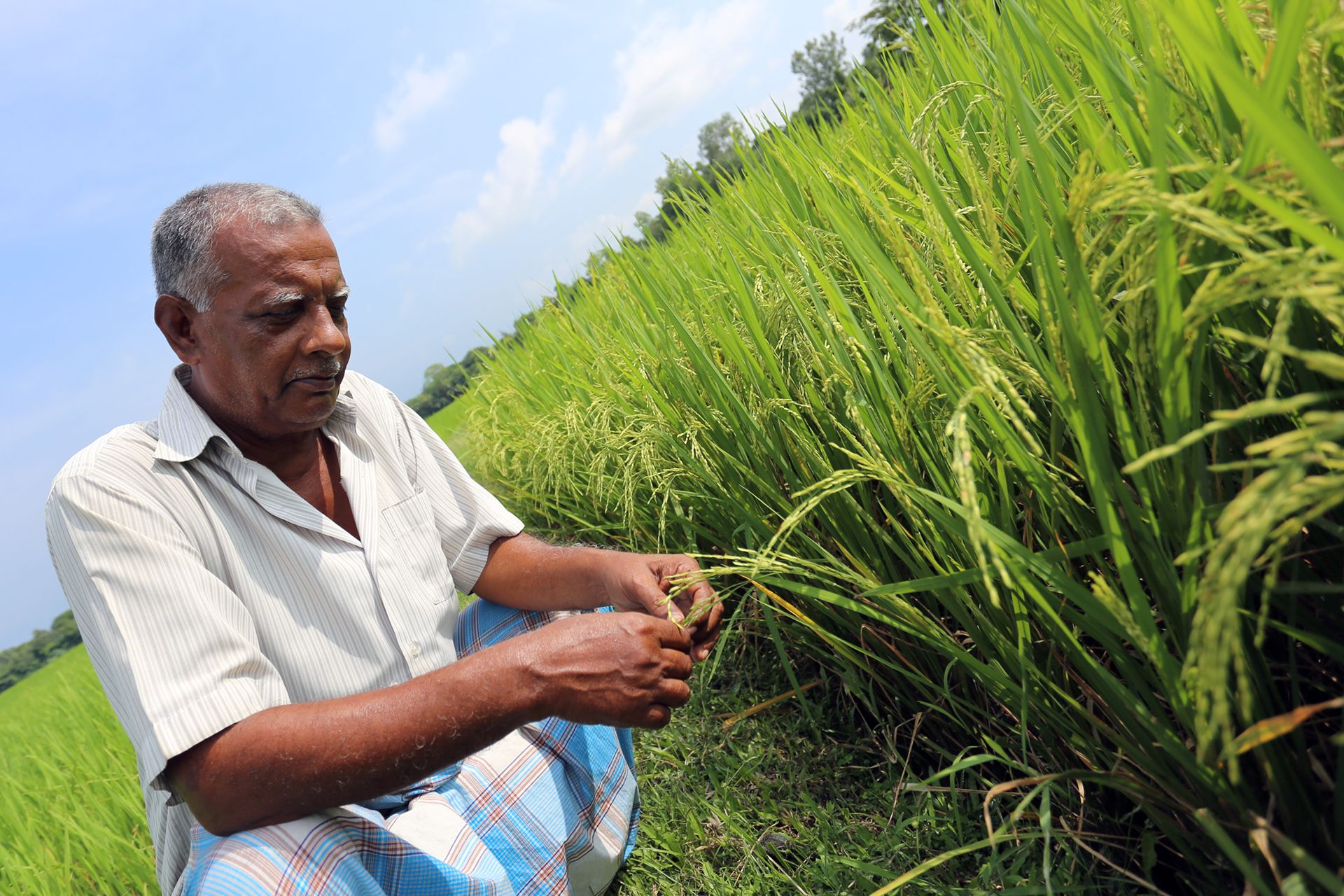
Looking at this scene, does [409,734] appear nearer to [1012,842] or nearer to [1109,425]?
[1012,842]

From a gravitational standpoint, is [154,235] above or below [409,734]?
above

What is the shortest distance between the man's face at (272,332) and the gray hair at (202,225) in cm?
2

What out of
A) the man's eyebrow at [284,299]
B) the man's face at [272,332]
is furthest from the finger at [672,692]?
the man's eyebrow at [284,299]

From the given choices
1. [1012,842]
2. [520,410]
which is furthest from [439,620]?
[520,410]

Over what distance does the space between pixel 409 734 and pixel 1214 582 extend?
1201 mm

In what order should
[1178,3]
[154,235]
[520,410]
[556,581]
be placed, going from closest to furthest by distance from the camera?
[1178,3] < [154,235] < [556,581] < [520,410]

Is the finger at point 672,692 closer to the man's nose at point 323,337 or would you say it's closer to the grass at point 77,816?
the man's nose at point 323,337

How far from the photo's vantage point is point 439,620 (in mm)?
1849

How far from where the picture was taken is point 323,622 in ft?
5.45

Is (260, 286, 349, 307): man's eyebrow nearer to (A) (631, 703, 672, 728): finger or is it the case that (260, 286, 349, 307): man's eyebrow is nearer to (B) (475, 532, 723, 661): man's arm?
(B) (475, 532, 723, 661): man's arm

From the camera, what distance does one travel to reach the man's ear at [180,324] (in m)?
1.70

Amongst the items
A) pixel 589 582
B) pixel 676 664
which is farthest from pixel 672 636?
pixel 589 582

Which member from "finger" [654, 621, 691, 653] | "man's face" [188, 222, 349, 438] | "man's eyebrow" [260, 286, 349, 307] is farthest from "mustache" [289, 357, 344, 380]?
"finger" [654, 621, 691, 653]

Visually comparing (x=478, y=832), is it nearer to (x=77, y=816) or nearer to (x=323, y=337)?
(x=323, y=337)
